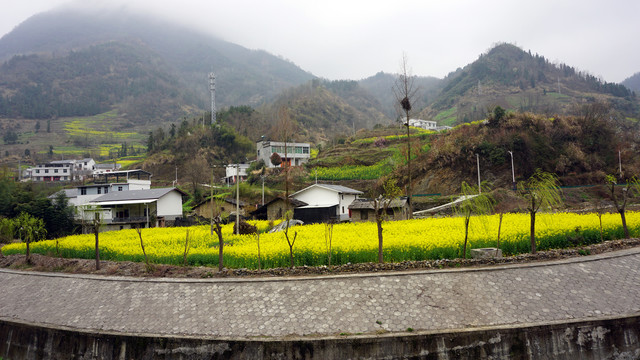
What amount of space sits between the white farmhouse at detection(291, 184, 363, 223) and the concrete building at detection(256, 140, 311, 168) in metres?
29.1

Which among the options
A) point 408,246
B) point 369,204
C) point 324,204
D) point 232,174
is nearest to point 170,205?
point 324,204

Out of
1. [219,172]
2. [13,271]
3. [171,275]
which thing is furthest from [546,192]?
[219,172]

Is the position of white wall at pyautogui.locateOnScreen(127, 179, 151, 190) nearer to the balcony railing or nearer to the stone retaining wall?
the balcony railing

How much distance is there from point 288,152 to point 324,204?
33540 millimetres

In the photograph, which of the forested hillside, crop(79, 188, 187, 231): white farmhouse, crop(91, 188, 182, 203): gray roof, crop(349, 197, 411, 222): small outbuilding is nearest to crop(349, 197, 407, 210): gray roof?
crop(349, 197, 411, 222): small outbuilding

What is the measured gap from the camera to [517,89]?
125 meters

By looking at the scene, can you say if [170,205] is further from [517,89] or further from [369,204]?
[517,89]

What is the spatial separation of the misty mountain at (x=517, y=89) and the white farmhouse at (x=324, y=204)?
76573mm

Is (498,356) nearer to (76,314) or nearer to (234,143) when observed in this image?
(76,314)

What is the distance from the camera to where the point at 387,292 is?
386 inches

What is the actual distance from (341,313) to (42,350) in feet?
31.0

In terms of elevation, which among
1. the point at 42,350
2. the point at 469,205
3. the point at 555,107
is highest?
the point at 555,107

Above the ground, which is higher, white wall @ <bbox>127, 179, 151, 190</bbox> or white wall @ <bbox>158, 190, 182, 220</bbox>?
white wall @ <bbox>127, 179, 151, 190</bbox>

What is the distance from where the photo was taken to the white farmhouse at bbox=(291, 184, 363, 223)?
101 feet
